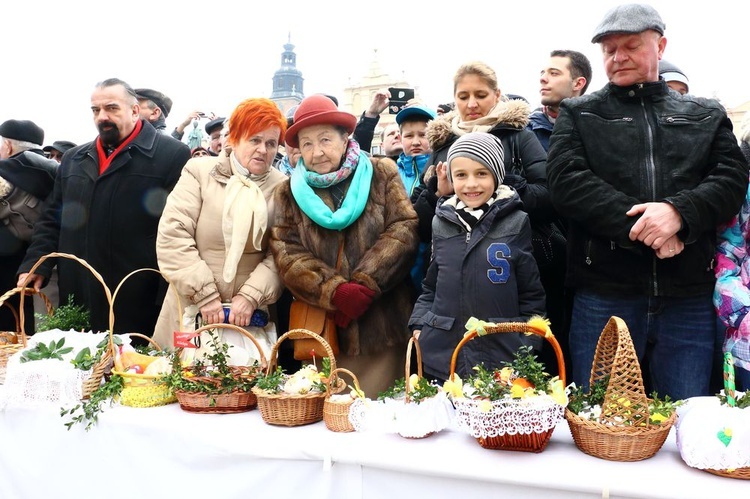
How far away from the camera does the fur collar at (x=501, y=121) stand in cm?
290

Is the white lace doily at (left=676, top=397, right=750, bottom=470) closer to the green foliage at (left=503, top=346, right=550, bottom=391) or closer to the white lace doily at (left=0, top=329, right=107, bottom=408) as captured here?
the green foliage at (left=503, top=346, right=550, bottom=391)

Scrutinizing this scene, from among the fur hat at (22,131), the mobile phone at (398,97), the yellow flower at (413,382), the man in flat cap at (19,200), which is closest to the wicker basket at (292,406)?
the yellow flower at (413,382)

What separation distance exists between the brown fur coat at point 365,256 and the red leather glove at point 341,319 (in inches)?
2.0

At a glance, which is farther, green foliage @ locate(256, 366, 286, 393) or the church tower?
the church tower

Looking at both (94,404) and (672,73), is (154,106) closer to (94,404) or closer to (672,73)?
(94,404)

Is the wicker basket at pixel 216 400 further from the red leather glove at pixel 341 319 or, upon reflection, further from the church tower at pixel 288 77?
the church tower at pixel 288 77

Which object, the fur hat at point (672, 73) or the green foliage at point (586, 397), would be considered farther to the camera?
the fur hat at point (672, 73)

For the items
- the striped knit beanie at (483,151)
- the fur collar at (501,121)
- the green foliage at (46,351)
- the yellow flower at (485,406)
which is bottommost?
the green foliage at (46,351)

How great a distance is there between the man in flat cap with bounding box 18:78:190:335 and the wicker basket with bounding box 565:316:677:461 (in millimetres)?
2761

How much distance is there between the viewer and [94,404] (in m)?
2.26

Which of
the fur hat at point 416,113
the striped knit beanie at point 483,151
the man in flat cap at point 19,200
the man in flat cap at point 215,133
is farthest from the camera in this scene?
the man in flat cap at point 215,133

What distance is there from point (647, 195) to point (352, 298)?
1.34 m

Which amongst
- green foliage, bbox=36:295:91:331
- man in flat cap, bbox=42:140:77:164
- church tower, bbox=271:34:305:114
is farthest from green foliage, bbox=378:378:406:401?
church tower, bbox=271:34:305:114

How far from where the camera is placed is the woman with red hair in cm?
294
